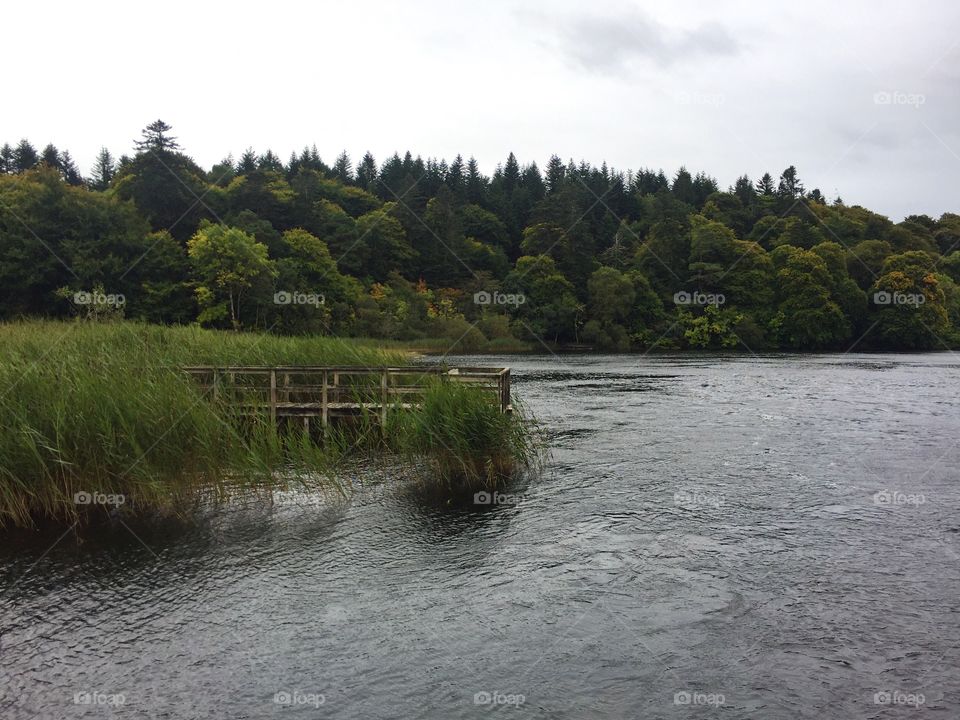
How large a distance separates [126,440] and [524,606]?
818 centimetres

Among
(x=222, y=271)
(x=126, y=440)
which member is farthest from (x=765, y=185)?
(x=126, y=440)

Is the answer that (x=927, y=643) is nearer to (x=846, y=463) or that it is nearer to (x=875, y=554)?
(x=875, y=554)

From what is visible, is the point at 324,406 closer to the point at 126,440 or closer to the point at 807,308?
the point at 126,440

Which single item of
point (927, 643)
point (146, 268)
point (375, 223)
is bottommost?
point (927, 643)

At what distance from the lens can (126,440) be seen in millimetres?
13625

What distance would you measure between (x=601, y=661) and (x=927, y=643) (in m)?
4.54

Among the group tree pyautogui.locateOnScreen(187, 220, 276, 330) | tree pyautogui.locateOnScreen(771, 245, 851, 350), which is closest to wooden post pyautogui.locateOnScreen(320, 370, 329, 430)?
tree pyautogui.locateOnScreen(187, 220, 276, 330)

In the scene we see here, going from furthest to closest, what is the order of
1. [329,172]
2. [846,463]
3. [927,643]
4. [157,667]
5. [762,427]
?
[329,172] → [762,427] → [846,463] → [927,643] → [157,667]

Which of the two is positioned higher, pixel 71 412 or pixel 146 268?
pixel 146 268

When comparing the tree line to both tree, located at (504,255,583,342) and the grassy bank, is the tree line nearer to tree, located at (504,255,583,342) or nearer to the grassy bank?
tree, located at (504,255,583,342)

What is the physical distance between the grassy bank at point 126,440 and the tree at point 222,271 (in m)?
49.0

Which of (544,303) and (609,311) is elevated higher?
(544,303)

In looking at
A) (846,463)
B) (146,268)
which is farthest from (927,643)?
(146,268)

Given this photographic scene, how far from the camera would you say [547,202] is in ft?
423
